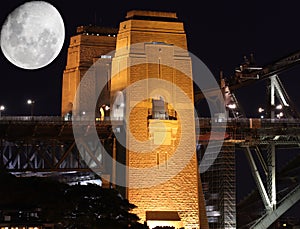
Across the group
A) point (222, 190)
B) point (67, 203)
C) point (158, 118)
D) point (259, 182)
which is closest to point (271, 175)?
point (259, 182)

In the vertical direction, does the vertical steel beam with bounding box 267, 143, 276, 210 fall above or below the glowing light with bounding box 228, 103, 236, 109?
below

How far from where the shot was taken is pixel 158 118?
59531 mm

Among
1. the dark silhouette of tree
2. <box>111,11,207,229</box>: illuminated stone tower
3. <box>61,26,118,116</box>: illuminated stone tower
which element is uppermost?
<box>61,26,118,116</box>: illuminated stone tower

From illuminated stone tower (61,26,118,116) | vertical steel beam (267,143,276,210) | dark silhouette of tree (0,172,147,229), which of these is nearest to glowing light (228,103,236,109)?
vertical steel beam (267,143,276,210)

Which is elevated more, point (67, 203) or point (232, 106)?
point (232, 106)

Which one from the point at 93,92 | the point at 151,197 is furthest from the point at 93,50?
the point at 151,197

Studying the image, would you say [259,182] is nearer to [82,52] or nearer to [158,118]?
[82,52]

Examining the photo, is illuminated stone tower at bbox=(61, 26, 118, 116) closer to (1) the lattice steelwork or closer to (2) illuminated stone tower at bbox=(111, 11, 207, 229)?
(1) the lattice steelwork

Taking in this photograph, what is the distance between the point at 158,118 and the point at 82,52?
20221 millimetres

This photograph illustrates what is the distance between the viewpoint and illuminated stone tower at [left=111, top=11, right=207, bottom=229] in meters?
59.1

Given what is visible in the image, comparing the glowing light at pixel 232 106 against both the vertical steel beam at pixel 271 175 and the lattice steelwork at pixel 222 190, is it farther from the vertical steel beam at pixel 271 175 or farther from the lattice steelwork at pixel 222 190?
the lattice steelwork at pixel 222 190

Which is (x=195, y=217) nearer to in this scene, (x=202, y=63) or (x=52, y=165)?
(x=52, y=165)

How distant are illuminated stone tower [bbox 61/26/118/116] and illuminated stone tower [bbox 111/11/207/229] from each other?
51.1 feet

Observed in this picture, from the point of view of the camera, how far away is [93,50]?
78.4 meters
